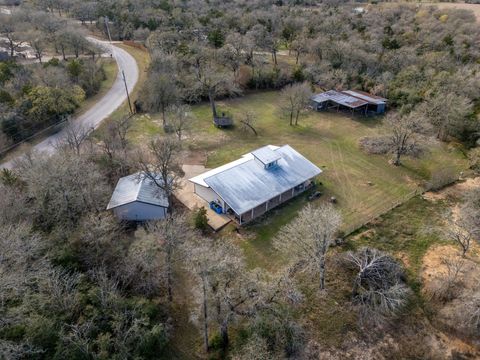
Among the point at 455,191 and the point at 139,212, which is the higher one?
the point at 139,212

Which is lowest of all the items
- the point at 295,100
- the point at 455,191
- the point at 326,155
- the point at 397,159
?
the point at 326,155

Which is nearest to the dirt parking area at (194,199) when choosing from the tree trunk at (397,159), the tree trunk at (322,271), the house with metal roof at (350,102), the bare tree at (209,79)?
the tree trunk at (322,271)

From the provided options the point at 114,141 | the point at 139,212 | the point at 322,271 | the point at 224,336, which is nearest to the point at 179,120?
the point at 114,141

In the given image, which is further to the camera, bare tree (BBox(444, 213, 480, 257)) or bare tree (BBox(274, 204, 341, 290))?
bare tree (BBox(444, 213, 480, 257))

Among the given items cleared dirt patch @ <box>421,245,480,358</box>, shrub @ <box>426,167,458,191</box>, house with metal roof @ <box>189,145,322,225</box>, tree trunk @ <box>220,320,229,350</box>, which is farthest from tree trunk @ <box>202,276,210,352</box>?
shrub @ <box>426,167,458,191</box>

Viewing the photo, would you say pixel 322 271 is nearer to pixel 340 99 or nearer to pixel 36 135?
pixel 36 135

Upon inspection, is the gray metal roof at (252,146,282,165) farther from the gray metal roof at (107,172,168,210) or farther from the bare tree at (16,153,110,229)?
the bare tree at (16,153,110,229)
